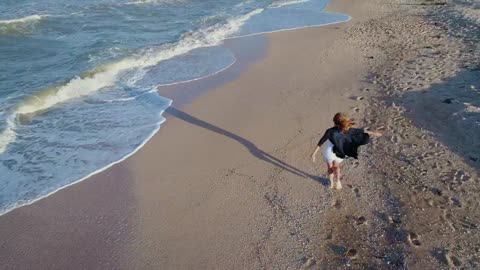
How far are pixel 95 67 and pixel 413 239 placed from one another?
10382mm

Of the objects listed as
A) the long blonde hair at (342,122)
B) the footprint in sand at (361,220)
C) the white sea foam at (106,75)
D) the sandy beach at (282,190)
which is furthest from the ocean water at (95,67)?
the footprint in sand at (361,220)

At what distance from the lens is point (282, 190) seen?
6570 mm

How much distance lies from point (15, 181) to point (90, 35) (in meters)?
10.0

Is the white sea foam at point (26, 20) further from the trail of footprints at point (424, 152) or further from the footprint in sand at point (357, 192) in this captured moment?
the footprint in sand at point (357, 192)

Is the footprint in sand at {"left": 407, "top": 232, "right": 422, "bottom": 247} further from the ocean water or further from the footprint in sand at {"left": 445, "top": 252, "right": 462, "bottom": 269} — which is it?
the ocean water

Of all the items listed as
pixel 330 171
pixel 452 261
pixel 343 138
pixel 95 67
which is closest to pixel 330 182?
pixel 330 171

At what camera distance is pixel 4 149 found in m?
8.38

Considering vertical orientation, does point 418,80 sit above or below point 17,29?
below

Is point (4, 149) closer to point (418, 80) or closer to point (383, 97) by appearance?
point (383, 97)

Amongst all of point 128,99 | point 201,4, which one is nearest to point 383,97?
point 128,99

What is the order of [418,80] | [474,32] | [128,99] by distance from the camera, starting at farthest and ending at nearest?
1. [474,32]
2. [128,99]
3. [418,80]

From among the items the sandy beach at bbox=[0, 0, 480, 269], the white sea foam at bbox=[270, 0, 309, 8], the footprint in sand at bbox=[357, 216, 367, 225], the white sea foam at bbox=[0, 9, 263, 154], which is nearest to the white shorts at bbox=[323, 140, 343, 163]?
the sandy beach at bbox=[0, 0, 480, 269]

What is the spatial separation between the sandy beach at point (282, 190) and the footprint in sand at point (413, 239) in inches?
0.9

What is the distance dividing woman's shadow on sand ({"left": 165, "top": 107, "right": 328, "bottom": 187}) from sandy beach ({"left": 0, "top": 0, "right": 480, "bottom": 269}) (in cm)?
3
